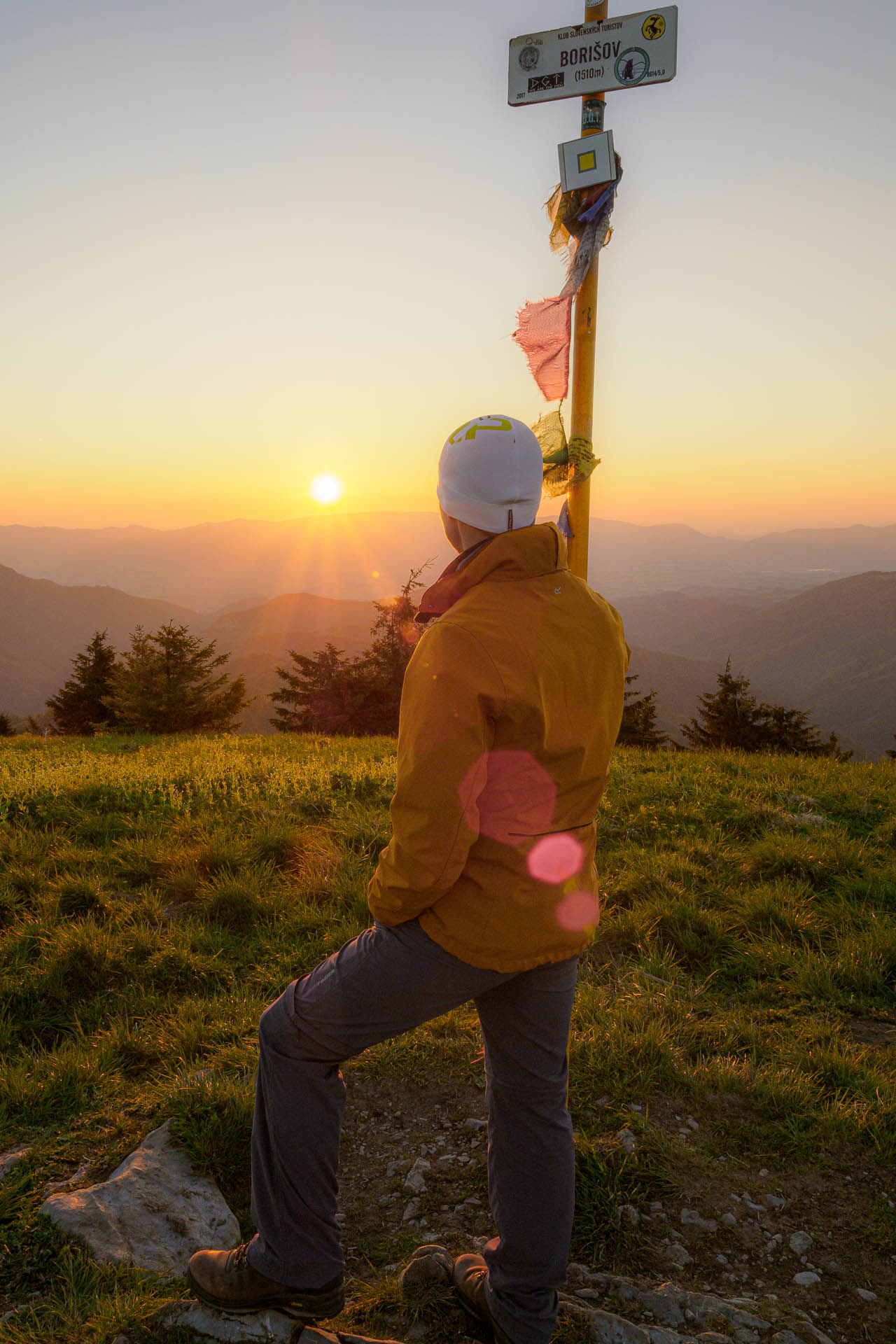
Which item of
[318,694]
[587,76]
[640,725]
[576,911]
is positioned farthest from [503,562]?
[318,694]

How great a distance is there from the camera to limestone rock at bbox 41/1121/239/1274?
272 cm

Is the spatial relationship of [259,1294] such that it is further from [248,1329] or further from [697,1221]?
[697,1221]

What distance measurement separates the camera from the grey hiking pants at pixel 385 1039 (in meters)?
2.09

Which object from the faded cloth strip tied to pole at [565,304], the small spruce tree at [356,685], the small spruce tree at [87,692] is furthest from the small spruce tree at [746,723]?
the faded cloth strip tied to pole at [565,304]

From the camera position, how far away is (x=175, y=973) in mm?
4691

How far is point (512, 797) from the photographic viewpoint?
2041 mm

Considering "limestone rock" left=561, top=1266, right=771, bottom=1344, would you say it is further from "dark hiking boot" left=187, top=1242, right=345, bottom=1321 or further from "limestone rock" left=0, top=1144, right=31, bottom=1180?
"limestone rock" left=0, top=1144, right=31, bottom=1180

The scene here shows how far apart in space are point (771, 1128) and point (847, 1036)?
1110mm

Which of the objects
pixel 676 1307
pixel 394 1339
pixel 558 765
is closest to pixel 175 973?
pixel 394 1339

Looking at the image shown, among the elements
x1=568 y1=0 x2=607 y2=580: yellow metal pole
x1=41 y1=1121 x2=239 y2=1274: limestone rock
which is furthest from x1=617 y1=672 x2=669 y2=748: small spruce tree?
x1=41 y1=1121 x2=239 y2=1274: limestone rock

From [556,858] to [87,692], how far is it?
118 feet

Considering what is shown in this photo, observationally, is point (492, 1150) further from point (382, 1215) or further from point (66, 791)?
point (66, 791)

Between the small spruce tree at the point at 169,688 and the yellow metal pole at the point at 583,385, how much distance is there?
88.5 feet

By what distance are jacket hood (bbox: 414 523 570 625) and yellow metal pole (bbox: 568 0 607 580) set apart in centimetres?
150
